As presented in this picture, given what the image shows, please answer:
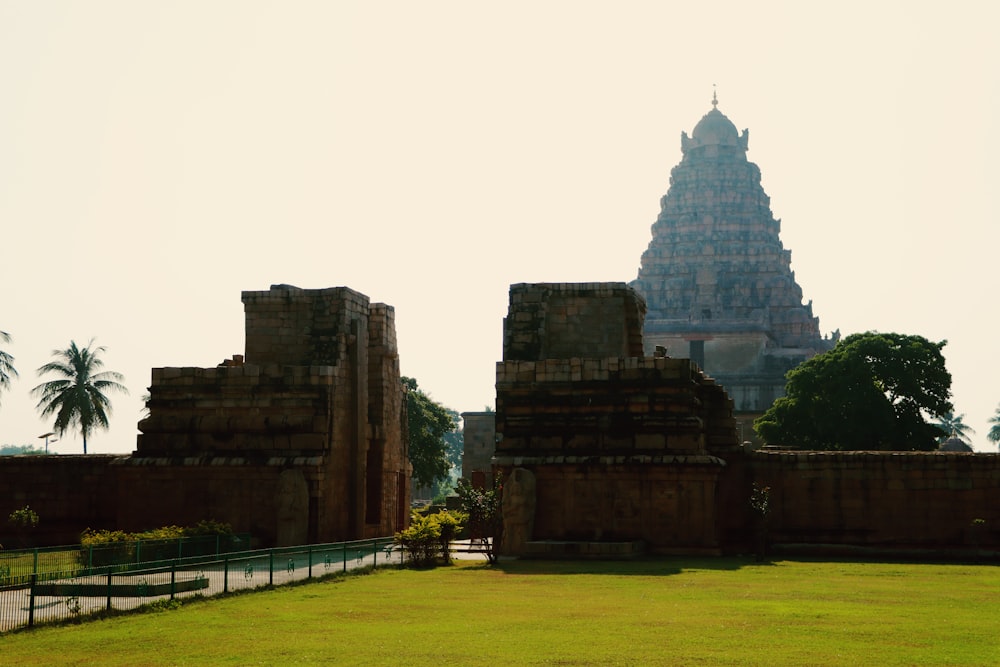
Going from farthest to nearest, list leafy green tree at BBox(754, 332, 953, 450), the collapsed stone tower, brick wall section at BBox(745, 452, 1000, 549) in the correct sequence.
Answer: leafy green tree at BBox(754, 332, 953, 450), the collapsed stone tower, brick wall section at BBox(745, 452, 1000, 549)

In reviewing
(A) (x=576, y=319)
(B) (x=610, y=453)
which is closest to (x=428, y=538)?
(B) (x=610, y=453)

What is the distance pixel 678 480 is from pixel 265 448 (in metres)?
10.7

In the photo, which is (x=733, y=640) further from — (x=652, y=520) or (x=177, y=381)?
(x=177, y=381)

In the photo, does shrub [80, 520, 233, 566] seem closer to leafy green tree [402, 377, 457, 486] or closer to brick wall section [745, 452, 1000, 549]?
brick wall section [745, 452, 1000, 549]

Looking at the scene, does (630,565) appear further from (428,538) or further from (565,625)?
(565,625)

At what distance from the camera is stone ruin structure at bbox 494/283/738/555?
96.2 ft

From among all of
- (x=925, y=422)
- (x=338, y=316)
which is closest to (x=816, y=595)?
(x=338, y=316)

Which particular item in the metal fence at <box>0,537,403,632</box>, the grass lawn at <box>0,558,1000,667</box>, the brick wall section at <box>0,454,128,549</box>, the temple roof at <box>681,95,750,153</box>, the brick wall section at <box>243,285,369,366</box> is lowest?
the grass lawn at <box>0,558,1000,667</box>

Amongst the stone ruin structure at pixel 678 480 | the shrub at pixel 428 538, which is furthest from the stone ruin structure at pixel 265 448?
the stone ruin structure at pixel 678 480

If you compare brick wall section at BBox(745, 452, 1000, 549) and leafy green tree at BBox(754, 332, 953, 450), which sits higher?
leafy green tree at BBox(754, 332, 953, 450)

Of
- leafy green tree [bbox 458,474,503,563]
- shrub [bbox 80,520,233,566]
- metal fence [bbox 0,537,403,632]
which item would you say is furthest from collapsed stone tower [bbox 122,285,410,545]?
metal fence [bbox 0,537,403,632]

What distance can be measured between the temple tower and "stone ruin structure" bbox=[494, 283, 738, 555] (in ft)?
232

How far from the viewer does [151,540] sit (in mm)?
22516

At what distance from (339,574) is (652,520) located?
29.3 feet
